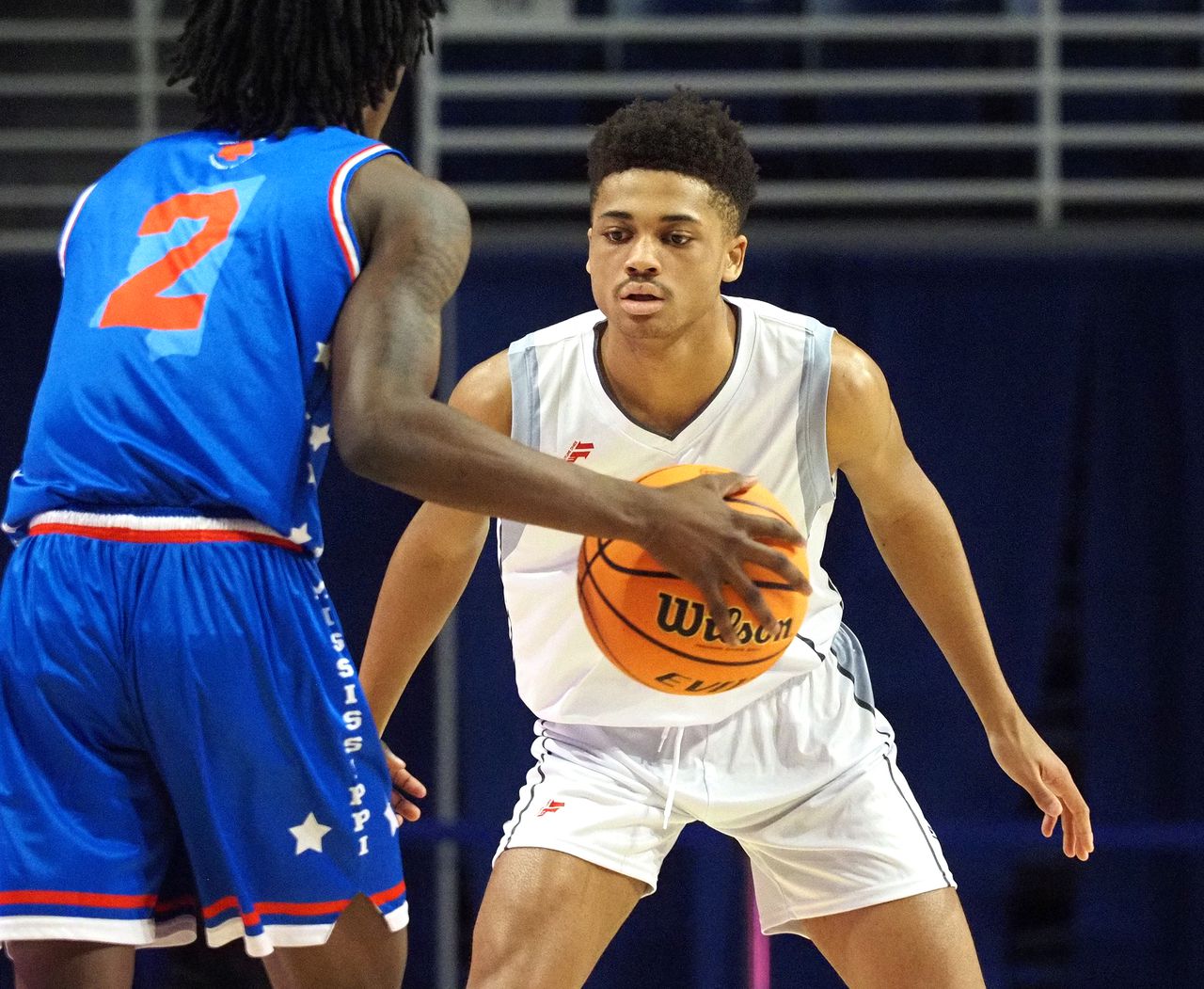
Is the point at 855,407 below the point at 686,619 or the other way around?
the other way around

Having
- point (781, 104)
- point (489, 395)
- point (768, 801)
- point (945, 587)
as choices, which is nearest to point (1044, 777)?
point (945, 587)

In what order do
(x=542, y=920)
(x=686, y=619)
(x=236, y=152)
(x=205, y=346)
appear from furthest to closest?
(x=542, y=920) → (x=686, y=619) → (x=236, y=152) → (x=205, y=346)

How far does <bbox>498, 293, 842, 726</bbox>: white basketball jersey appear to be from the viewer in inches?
108

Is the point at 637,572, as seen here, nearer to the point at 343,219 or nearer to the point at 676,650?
the point at 676,650

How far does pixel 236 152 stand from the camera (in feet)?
6.31

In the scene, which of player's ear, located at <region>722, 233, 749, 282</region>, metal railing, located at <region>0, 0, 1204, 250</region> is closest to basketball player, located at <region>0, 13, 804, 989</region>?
player's ear, located at <region>722, 233, 749, 282</region>

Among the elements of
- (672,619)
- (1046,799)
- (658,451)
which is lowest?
(1046,799)

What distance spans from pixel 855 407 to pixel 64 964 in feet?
5.01

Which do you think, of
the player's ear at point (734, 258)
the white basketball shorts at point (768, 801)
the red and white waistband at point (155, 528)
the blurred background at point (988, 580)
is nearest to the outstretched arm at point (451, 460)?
the red and white waistband at point (155, 528)

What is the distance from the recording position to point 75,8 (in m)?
6.40

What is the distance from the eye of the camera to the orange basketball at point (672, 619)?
7.28 feet

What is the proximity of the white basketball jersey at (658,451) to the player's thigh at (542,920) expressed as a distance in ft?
0.88

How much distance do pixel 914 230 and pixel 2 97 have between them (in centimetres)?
354

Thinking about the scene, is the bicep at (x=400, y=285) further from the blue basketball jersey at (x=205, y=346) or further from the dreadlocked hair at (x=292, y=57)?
the dreadlocked hair at (x=292, y=57)
